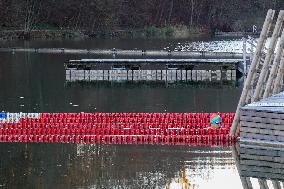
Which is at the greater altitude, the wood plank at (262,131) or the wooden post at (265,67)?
the wooden post at (265,67)

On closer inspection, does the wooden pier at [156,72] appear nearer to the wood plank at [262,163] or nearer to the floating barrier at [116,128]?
the floating barrier at [116,128]

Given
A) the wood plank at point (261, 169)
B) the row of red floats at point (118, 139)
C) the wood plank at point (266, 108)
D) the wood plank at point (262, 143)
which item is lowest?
the row of red floats at point (118, 139)

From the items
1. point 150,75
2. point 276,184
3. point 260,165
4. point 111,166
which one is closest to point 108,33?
point 150,75

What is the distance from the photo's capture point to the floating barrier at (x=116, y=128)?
33.9 m

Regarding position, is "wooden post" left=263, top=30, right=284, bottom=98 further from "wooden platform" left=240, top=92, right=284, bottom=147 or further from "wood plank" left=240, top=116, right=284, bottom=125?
"wood plank" left=240, top=116, right=284, bottom=125

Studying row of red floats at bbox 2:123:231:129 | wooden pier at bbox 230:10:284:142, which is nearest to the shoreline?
row of red floats at bbox 2:123:231:129

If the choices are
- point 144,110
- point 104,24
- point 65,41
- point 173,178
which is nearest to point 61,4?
point 104,24

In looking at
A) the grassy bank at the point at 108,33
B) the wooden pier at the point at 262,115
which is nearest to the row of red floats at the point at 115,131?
the wooden pier at the point at 262,115

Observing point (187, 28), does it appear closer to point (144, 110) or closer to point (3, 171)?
point (144, 110)

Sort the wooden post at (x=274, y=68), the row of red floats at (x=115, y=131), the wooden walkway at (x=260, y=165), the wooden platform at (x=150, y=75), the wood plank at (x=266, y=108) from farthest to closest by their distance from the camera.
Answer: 1. the wooden platform at (x=150, y=75)
2. the row of red floats at (x=115, y=131)
3. the wooden post at (x=274, y=68)
4. the wood plank at (x=266, y=108)
5. the wooden walkway at (x=260, y=165)

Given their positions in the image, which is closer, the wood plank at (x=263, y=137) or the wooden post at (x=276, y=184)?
the wooden post at (x=276, y=184)

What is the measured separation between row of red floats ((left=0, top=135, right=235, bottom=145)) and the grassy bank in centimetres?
7480

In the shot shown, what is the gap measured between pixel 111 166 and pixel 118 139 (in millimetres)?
4178

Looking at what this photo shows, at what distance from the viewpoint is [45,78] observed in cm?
6141
